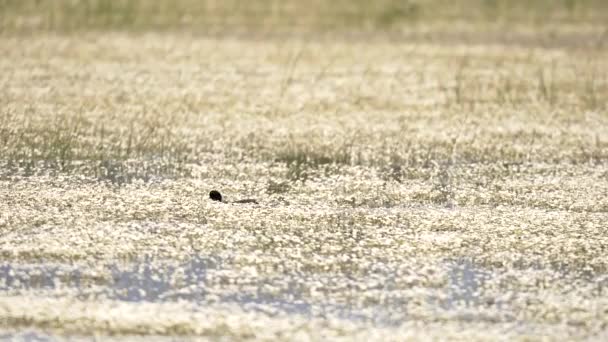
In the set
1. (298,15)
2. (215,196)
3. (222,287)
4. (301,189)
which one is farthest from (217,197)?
(298,15)

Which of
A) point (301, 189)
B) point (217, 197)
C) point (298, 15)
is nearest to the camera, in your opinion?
point (217, 197)

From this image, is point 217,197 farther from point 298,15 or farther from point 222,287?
point 298,15

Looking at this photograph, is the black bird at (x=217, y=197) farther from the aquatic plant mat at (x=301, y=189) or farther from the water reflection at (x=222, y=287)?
the water reflection at (x=222, y=287)

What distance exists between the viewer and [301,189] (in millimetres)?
11258

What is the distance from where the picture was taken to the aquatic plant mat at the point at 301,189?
799 cm

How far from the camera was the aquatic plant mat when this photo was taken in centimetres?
799

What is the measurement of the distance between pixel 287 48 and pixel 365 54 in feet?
4.24

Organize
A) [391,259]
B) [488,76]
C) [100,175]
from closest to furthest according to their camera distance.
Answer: [391,259] < [100,175] < [488,76]

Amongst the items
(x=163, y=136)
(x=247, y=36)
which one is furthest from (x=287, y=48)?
(x=163, y=136)

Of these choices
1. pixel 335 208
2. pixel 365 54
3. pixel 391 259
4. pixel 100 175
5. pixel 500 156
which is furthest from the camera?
pixel 365 54

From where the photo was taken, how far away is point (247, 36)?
19703 millimetres

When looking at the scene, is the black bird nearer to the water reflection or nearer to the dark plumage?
the dark plumage

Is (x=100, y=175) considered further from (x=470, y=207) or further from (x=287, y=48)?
(x=287, y=48)

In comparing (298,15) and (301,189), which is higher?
(298,15)
